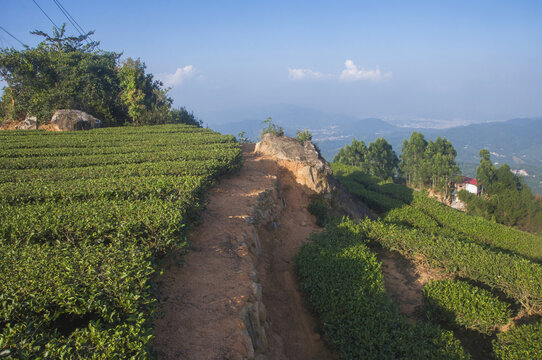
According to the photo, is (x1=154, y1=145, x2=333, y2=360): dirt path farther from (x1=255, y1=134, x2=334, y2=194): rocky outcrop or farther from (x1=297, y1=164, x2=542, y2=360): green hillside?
(x1=255, y1=134, x2=334, y2=194): rocky outcrop

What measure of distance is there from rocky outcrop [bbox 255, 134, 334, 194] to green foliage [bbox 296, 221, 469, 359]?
4859 millimetres

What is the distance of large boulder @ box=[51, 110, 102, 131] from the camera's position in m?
20.0

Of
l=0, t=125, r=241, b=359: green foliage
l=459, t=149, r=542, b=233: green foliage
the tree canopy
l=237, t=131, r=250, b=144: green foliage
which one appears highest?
the tree canopy

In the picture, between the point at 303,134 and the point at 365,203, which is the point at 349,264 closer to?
the point at 365,203

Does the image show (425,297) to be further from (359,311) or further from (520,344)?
(359,311)

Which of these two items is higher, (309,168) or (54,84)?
(54,84)

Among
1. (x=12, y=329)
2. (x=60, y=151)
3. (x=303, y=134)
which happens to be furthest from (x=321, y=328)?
(x=303, y=134)

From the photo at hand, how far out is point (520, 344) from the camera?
622 centimetres

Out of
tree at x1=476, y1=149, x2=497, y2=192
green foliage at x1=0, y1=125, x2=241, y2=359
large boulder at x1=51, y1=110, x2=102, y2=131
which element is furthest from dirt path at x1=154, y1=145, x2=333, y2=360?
tree at x1=476, y1=149, x2=497, y2=192

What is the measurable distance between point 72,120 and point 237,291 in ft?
64.7

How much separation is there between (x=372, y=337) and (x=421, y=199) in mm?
14138

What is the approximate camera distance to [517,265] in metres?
8.35

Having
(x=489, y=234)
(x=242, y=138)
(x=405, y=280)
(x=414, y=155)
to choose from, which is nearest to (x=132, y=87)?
(x=242, y=138)

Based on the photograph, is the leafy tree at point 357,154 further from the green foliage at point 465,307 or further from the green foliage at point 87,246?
the green foliage at point 465,307
